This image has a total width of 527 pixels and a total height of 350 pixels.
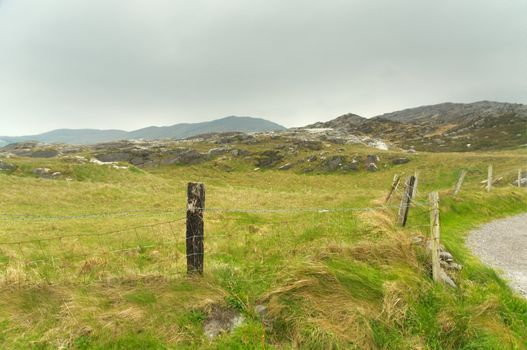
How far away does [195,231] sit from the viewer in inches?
324

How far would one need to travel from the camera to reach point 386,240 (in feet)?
33.7

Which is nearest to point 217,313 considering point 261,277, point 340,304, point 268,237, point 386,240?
point 261,277

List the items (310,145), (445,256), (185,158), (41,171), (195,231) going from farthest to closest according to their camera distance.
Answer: (310,145)
(185,158)
(41,171)
(445,256)
(195,231)

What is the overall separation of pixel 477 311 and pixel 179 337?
6.17 meters

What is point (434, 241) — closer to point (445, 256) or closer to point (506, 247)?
point (445, 256)

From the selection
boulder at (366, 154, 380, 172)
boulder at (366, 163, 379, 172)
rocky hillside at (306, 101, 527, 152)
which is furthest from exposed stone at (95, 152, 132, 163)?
rocky hillside at (306, 101, 527, 152)

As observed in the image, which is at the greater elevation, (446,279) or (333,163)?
(446,279)

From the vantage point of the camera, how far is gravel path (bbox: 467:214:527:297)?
11280mm

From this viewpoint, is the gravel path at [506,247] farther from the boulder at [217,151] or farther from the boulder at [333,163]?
the boulder at [217,151]

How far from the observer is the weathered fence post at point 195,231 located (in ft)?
26.9

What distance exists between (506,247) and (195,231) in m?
13.2

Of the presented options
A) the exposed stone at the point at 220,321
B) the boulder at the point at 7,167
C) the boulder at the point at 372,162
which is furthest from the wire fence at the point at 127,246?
the boulder at the point at 372,162

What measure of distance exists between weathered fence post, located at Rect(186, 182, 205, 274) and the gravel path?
8754mm

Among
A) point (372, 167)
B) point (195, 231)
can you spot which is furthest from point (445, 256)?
point (372, 167)
